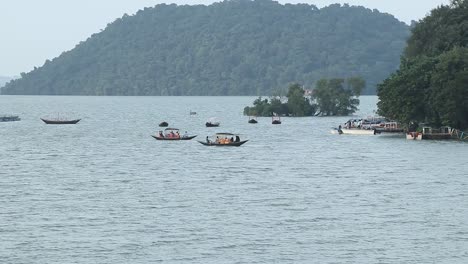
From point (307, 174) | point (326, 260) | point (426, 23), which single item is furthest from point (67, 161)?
point (426, 23)

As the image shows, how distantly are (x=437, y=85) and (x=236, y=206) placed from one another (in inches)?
3179

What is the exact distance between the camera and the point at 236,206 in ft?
279

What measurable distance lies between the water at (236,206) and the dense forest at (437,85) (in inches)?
531

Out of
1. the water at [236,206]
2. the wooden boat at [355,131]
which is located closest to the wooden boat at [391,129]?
the wooden boat at [355,131]

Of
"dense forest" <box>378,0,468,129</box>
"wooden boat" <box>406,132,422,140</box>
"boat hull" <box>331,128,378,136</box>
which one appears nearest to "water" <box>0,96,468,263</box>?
"dense forest" <box>378,0,468,129</box>

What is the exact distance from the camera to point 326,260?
64.1 meters

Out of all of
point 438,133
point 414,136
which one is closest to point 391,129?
point 414,136

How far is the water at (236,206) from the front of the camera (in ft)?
219

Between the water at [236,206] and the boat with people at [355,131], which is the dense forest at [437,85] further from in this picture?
the water at [236,206]

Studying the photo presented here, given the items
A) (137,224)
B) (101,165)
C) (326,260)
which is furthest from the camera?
(101,165)

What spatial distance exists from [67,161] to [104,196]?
130 feet

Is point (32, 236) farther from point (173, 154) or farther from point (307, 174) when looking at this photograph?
point (173, 154)

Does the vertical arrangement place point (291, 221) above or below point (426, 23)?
below

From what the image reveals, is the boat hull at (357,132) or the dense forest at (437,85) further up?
the dense forest at (437,85)
